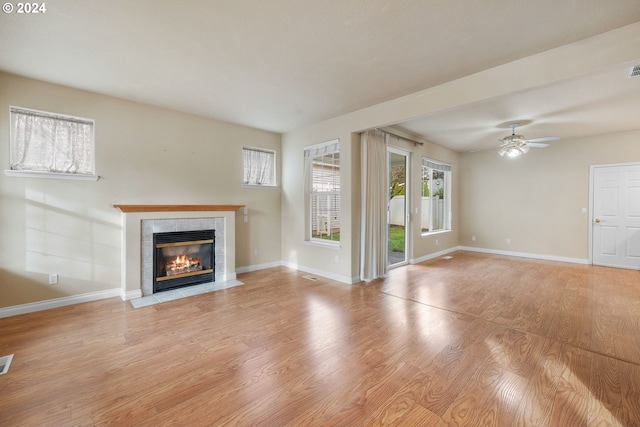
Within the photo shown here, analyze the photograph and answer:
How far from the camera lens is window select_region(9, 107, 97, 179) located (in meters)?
3.19

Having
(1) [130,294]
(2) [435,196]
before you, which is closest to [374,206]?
(2) [435,196]

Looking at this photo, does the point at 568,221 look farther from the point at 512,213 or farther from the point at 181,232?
the point at 181,232

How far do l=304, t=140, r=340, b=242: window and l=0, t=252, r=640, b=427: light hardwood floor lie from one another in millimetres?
1570

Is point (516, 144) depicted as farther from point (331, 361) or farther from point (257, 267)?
point (257, 267)

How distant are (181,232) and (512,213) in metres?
7.64

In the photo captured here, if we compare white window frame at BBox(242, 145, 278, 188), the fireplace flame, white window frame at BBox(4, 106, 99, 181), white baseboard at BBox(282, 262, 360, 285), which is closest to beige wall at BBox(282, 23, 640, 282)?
white baseboard at BBox(282, 262, 360, 285)

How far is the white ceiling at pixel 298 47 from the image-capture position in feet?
6.78

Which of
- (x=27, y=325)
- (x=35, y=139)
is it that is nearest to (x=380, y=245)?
(x=27, y=325)

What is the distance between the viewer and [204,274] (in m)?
4.39

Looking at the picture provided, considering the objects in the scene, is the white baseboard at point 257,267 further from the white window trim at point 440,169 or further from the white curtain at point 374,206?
the white window trim at point 440,169

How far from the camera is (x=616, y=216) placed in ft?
18.1

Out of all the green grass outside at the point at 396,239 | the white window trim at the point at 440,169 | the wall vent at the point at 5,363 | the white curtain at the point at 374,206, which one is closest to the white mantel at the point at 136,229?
the wall vent at the point at 5,363

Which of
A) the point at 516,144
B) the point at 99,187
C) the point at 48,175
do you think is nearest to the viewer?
the point at 48,175

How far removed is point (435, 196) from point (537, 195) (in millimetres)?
2303
